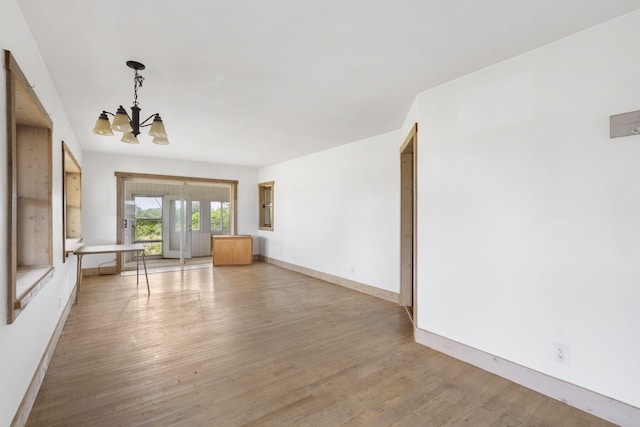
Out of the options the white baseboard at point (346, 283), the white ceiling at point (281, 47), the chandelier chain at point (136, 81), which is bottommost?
the white baseboard at point (346, 283)

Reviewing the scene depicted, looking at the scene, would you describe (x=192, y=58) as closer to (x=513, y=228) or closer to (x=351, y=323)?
(x=513, y=228)

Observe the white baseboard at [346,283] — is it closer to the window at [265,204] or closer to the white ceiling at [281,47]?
the window at [265,204]

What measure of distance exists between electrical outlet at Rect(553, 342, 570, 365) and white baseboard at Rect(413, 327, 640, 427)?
5.5 inches

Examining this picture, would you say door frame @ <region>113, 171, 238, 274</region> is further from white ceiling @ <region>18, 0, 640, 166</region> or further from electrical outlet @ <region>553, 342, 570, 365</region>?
electrical outlet @ <region>553, 342, 570, 365</region>

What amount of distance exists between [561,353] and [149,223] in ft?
29.4

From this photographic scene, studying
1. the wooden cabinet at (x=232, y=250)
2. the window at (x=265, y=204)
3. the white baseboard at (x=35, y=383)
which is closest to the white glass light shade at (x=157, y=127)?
the white baseboard at (x=35, y=383)

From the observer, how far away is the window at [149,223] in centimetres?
800

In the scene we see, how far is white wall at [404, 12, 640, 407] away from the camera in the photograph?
190 centimetres

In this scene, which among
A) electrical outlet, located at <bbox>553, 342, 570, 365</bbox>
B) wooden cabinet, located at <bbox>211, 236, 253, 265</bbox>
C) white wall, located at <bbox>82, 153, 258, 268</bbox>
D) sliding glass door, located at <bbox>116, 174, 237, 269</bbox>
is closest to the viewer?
electrical outlet, located at <bbox>553, 342, 570, 365</bbox>

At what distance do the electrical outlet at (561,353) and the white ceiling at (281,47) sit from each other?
2.18 metres

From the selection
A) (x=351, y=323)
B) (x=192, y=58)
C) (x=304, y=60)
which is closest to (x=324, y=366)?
(x=351, y=323)

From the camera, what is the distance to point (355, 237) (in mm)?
5055

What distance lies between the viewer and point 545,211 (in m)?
2.19

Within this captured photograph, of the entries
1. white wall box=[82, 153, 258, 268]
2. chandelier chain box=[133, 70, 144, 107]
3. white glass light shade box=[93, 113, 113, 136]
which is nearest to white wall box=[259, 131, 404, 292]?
white wall box=[82, 153, 258, 268]
